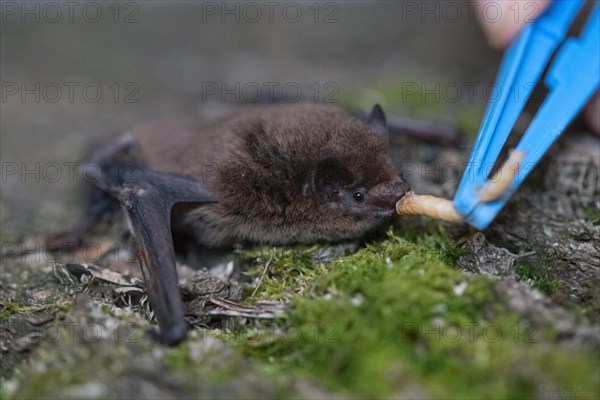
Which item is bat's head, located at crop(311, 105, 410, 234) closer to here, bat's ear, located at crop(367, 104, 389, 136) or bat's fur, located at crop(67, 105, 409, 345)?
bat's fur, located at crop(67, 105, 409, 345)

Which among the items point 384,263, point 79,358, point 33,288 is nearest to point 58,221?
point 33,288

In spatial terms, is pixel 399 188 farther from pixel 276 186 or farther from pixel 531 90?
pixel 531 90

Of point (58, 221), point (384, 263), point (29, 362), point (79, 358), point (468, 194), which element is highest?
point (468, 194)

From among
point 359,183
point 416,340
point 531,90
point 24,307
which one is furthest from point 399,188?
point 24,307

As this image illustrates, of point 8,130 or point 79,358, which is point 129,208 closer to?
point 79,358

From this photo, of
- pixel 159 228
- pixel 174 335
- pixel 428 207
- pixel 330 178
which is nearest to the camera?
pixel 174 335

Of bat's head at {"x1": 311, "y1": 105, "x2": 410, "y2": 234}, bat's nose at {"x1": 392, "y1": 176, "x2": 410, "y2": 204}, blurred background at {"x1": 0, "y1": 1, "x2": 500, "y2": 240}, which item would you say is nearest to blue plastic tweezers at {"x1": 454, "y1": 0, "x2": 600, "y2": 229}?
bat's nose at {"x1": 392, "y1": 176, "x2": 410, "y2": 204}

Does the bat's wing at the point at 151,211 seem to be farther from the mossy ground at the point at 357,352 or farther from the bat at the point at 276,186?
the mossy ground at the point at 357,352
